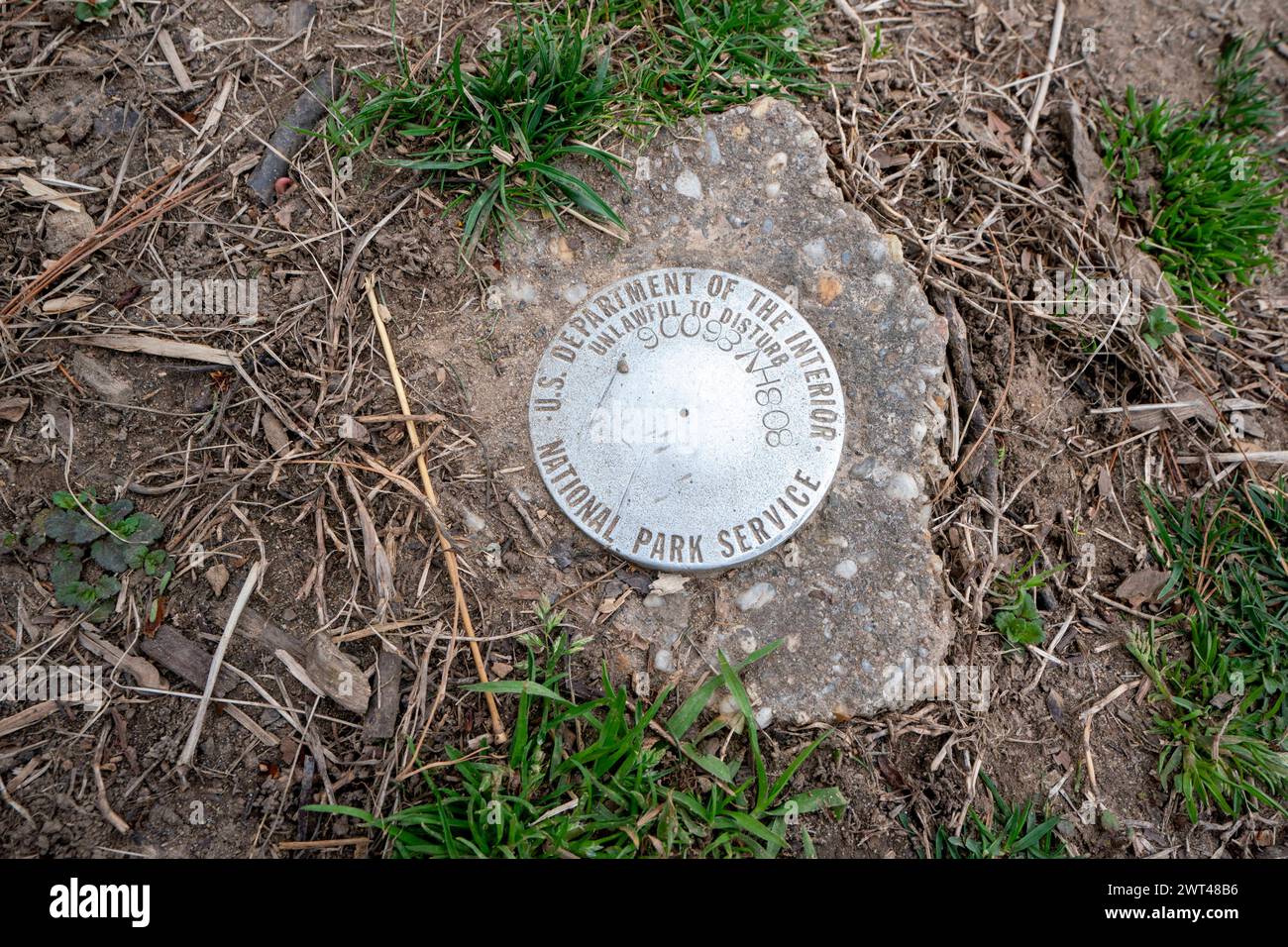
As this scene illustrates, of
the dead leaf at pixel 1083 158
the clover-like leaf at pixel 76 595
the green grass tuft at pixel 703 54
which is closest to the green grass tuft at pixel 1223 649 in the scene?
the dead leaf at pixel 1083 158

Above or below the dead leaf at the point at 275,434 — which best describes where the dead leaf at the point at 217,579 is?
below

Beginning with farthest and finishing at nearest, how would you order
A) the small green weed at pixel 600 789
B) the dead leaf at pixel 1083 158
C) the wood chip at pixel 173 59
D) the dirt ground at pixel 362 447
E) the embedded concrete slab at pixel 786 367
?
the dead leaf at pixel 1083 158, the wood chip at pixel 173 59, the embedded concrete slab at pixel 786 367, the dirt ground at pixel 362 447, the small green weed at pixel 600 789

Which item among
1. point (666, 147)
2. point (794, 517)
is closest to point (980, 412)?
point (794, 517)

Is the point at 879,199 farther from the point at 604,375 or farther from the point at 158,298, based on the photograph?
the point at 158,298

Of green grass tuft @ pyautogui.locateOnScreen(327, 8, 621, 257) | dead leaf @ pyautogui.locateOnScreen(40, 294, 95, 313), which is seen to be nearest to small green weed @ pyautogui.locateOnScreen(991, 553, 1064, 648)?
green grass tuft @ pyautogui.locateOnScreen(327, 8, 621, 257)

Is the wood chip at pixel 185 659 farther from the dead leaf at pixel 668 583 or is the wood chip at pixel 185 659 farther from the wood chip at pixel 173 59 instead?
the wood chip at pixel 173 59

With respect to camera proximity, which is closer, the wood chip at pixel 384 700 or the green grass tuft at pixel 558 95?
the wood chip at pixel 384 700

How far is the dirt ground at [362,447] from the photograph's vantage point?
6.55ft

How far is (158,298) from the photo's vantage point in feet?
7.41

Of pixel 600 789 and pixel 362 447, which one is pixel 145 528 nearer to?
pixel 362 447

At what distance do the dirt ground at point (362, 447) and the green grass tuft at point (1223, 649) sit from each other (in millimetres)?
75

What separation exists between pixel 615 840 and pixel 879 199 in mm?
1949

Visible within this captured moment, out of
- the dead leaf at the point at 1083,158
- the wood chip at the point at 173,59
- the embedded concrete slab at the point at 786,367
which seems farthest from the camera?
the dead leaf at the point at 1083,158

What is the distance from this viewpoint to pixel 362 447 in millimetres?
2166
